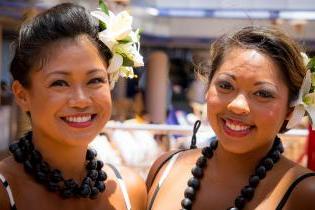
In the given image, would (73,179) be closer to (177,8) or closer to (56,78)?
(56,78)

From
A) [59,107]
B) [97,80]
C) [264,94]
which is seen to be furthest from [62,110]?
[264,94]

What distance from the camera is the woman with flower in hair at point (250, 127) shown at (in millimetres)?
1870

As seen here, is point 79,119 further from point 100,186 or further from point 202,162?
point 202,162

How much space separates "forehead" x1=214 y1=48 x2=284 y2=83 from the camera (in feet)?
6.19

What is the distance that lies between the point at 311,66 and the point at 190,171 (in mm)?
614

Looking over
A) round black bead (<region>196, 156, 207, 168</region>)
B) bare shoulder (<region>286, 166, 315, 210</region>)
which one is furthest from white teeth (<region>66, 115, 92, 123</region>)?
bare shoulder (<region>286, 166, 315, 210</region>)

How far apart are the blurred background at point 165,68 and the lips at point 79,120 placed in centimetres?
42

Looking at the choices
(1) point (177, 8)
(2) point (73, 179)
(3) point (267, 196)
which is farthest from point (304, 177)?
(1) point (177, 8)

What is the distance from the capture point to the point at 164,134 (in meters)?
4.16

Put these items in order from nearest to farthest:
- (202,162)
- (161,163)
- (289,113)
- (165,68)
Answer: (289,113) → (202,162) → (161,163) → (165,68)

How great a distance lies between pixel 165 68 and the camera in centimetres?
981

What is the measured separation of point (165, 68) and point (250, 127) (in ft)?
26.1

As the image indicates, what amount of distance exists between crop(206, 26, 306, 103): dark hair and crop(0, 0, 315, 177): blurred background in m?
0.12

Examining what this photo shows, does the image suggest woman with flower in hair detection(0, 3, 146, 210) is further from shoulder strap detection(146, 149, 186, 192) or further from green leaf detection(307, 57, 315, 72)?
green leaf detection(307, 57, 315, 72)
